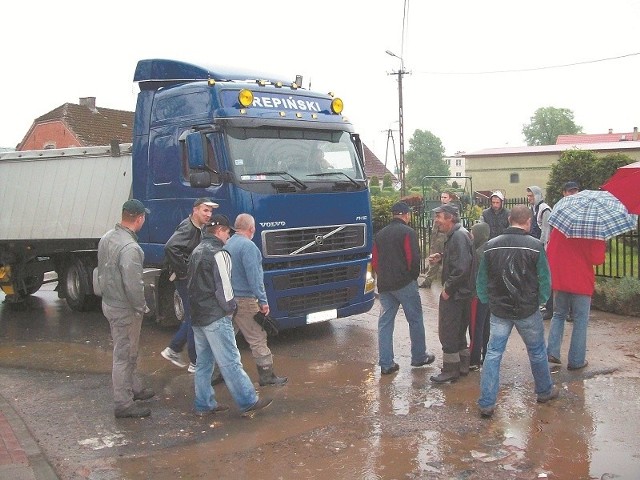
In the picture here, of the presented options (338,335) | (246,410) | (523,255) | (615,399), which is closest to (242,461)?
(246,410)

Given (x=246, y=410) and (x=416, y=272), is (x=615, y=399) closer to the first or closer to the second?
(x=416, y=272)

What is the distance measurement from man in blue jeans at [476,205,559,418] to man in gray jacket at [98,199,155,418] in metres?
2.93

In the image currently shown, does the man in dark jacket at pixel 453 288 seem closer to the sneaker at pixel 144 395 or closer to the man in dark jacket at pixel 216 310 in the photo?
the man in dark jacket at pixel 216 310

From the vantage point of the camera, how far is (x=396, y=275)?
6641mm

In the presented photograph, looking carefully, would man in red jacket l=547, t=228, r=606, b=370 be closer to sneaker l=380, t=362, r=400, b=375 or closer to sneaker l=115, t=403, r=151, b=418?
sneaker l=380, t=362, r=400, b=375

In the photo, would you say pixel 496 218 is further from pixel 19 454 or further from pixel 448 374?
pixel 19 454

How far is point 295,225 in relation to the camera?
768 centimetres

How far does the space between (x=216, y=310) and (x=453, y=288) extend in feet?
7.25

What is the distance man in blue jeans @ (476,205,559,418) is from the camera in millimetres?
5371

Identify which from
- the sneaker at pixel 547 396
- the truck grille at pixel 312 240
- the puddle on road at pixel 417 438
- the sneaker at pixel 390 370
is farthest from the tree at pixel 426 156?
the sneaker at pixel 547 396

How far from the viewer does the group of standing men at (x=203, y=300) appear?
552 cm

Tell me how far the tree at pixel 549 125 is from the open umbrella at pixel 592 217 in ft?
336

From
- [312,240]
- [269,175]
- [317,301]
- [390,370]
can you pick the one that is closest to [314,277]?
[317,301]

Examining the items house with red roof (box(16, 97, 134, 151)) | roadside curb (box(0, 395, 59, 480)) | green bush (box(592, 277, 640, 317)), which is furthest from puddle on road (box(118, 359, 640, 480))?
house with red roof (box(16, 97, 134, 151))
